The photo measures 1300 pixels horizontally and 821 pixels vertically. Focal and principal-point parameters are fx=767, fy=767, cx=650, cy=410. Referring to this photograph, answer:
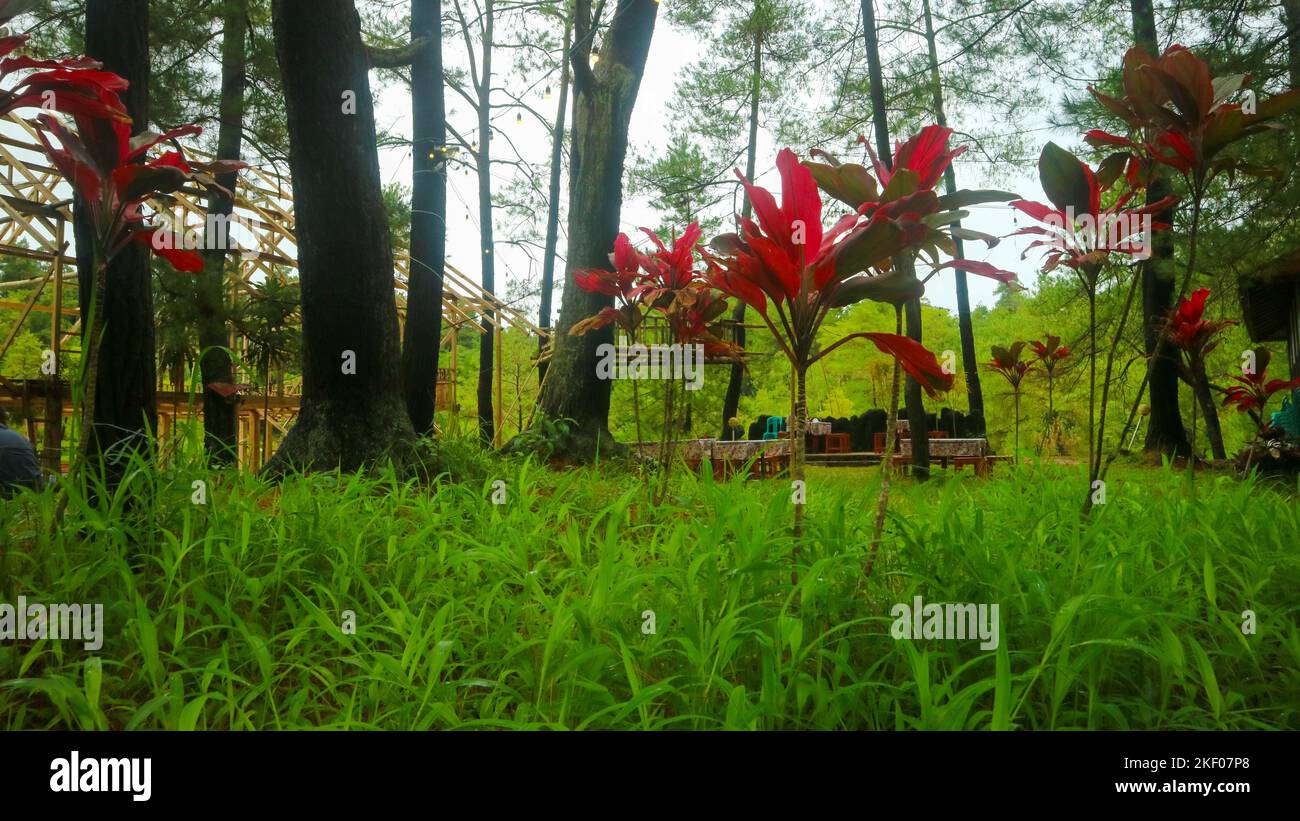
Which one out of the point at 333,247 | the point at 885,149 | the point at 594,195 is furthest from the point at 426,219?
the point at 885,149

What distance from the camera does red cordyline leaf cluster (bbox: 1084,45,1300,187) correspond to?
249 cm

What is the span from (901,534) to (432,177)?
4.25 meters

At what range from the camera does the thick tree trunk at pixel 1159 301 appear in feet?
18.9

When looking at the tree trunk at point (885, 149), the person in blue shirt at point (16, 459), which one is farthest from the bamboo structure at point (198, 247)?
the tree trunk at point (885, 149)

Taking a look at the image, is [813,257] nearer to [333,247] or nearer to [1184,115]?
[1184,115]

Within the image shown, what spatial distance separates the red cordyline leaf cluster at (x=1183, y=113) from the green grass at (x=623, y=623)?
126 centimetres

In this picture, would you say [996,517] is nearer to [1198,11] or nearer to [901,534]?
[901,534]

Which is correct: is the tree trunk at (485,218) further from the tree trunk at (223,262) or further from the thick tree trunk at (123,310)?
the thick tree trunk at (123,310)

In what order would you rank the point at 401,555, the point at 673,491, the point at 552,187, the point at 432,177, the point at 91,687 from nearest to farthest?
the point at 91,687, the point at 401,555, the point at 673,491, the point at 432,177, the point at 552,187

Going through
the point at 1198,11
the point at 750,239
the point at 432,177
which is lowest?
the point at 750,239
